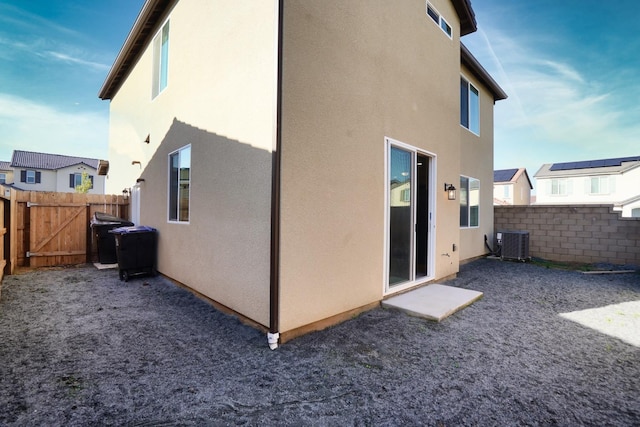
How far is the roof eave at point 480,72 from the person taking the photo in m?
6.89

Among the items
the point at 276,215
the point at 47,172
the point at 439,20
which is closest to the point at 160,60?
the point at 276,215

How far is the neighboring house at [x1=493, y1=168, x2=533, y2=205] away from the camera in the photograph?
22.9 m

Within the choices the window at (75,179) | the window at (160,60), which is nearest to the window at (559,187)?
the window at (160,60)

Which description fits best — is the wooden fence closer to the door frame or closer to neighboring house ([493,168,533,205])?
the door frame

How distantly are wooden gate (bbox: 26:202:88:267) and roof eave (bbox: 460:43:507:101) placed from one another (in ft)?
34.7

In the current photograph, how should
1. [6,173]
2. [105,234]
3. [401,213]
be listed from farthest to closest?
[6,173] < [105,234] < [401,213]

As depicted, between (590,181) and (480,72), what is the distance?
24310mm

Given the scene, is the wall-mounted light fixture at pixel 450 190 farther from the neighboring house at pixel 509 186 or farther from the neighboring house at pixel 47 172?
the neighboring house at pixel 47 172

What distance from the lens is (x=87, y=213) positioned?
7.37m

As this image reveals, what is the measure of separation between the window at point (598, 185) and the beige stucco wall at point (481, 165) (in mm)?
22333

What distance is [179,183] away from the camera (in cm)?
510

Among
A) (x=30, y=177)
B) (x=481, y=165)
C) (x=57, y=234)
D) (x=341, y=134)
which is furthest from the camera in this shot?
(x=30, y=177)

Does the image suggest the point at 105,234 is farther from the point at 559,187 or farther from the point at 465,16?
the point at 559,187

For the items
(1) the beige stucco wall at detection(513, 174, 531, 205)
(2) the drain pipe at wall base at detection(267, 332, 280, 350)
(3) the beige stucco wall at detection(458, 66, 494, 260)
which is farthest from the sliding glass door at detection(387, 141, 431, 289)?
(1) the beige stucco wall at detection(513, 174, 531, 205)
